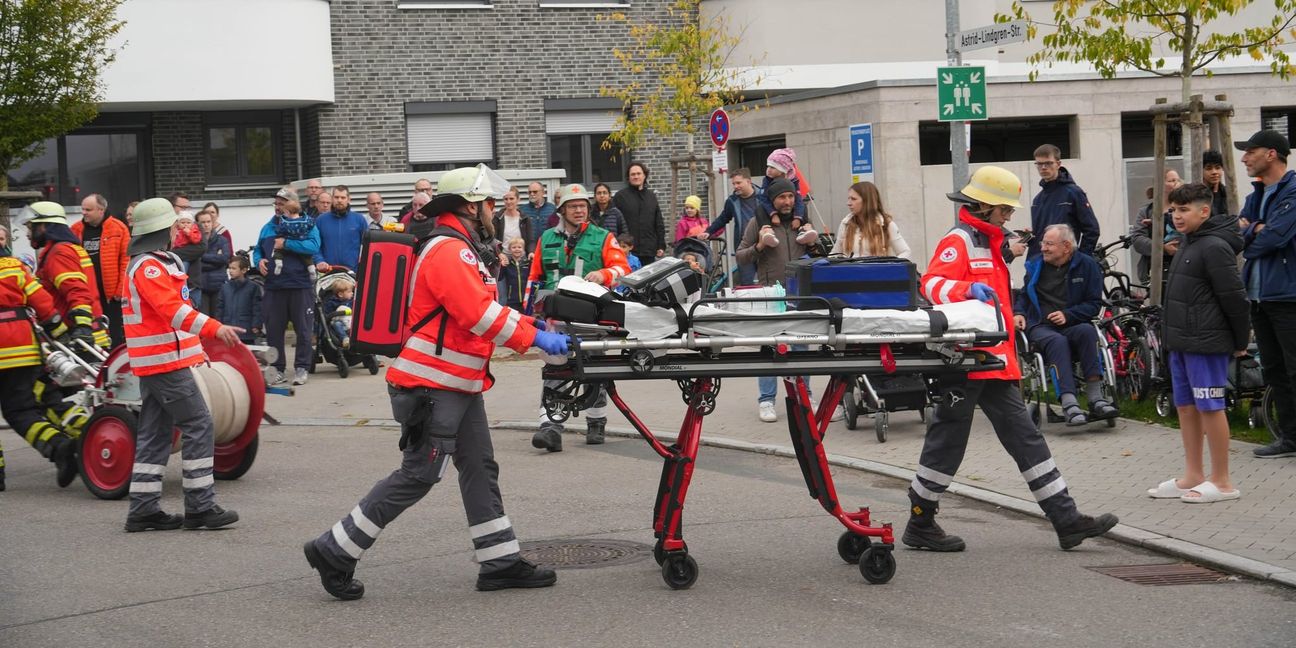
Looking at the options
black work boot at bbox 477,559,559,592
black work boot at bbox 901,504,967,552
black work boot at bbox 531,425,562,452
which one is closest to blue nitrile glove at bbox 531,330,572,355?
black work boot at bbox 477,559,559,592

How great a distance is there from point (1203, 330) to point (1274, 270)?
160 cm

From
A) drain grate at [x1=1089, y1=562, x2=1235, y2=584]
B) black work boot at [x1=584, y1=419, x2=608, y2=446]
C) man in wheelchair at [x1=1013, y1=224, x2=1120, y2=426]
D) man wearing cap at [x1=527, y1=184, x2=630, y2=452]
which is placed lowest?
drain grate at [x1=1089, y1=562, x2=1235, y2=584]

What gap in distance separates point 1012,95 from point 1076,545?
624 inches

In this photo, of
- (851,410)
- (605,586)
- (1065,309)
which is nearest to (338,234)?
(851,410)

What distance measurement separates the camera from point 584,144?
2816 cm

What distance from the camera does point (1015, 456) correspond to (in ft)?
26.3

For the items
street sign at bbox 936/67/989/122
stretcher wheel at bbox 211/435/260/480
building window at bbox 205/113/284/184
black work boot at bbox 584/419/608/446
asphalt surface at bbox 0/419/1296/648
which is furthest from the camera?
building window at bbox 205/113/284/184

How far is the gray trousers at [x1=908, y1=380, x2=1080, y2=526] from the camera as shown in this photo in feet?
26.0

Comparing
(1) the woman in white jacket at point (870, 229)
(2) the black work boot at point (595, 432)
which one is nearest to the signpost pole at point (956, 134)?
(1) the woman in white jacket at point (870, 229)

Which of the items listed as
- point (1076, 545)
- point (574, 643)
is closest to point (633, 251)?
point (1076, 545)

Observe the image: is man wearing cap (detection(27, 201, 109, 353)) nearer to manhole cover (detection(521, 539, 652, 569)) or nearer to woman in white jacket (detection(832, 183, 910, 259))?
manhole cover (detection(521, 539, 652, 569))

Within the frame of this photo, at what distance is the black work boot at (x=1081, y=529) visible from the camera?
313 inches

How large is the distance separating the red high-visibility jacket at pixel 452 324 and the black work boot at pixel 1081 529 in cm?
301

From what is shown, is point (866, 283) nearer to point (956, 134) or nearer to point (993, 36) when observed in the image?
point (993, 36)
